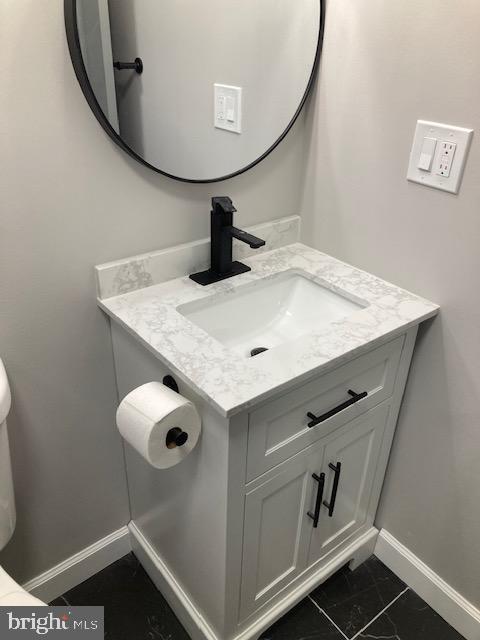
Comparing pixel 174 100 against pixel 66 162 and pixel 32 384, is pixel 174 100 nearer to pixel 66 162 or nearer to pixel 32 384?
pixel 66 162

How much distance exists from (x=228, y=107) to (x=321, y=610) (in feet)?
4.48

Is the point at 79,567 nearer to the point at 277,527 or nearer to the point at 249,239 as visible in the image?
the point at 277,527

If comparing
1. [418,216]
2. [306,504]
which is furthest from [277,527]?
[418,216]

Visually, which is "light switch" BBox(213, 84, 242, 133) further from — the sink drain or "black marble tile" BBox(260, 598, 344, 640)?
"black marble tile" BBox(260, 598, 344, 640)

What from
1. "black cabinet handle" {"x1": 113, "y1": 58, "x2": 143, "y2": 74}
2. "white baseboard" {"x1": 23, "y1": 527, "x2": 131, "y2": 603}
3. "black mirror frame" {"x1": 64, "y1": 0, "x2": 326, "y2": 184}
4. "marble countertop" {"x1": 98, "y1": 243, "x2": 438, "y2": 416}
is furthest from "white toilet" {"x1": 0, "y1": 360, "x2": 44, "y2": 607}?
"black cabinet handle" {"x1": 113, "y1": 58, "x2": 143, "y2": 74}

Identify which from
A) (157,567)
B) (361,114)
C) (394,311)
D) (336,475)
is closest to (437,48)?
(361,114)

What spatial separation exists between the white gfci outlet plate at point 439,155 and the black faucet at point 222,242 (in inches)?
15.4

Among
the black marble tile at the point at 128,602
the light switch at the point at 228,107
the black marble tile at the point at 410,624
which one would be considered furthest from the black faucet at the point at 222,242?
the black marble tile at the point at 410,624

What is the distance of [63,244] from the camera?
1116 mm

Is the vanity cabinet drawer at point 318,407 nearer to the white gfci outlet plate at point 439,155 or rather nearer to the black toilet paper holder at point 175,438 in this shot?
the black toilet paper holder at point 175,438

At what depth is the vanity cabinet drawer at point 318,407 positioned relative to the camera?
1.02 metres

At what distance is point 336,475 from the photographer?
1236mm

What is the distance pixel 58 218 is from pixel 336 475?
33.5 inches

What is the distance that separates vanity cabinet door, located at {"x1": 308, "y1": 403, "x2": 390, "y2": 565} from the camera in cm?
124
